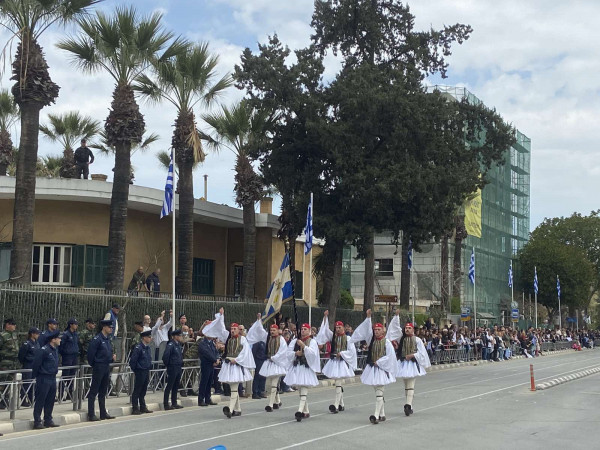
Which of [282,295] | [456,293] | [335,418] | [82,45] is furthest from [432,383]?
[456,293]

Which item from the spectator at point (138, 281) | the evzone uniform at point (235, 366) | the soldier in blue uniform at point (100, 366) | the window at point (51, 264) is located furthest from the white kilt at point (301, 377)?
the window at point (51, 264)

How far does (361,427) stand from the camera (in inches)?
597

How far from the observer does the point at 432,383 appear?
2783cm

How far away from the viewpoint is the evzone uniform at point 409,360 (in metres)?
17.4

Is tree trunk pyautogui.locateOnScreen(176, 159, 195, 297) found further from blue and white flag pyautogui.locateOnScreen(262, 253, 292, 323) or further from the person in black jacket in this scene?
blue and white flag pyautogui.locateOnScreen(262, 253, 292, 323)

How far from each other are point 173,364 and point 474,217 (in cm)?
5402

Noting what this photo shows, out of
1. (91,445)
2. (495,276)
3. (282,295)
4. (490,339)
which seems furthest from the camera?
(495,276)

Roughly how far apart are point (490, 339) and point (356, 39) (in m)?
20.8

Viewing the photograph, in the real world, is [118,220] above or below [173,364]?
above

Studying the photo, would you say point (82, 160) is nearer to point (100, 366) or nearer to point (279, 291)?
point (279, 291)

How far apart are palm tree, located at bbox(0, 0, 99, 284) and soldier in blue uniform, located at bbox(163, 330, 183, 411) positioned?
623 cm

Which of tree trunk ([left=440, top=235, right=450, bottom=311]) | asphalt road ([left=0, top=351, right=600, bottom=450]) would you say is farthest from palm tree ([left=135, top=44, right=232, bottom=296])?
tree trunk ([left=440, top=235, right=450, bottom=311])

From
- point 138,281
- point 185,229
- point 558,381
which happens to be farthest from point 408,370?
point 185,229

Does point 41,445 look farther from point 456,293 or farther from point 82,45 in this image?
point 456,293
